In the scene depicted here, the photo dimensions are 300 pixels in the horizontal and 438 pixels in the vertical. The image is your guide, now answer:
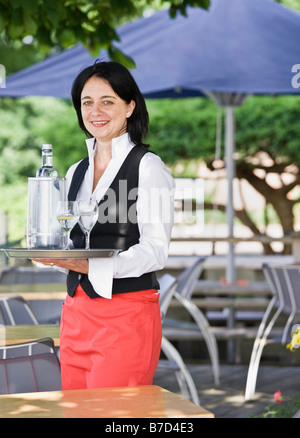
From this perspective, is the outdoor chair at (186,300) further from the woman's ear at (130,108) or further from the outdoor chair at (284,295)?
the woman's ear at (130,108)

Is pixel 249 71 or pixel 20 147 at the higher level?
pixel 20 147

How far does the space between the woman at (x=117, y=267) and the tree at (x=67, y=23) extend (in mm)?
2441

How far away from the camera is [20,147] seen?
18.9 metres

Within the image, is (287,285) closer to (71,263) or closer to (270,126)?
(71,263)

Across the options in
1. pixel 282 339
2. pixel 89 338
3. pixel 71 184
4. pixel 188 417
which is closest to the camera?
pixel 188 417

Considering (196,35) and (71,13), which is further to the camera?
(196,35)

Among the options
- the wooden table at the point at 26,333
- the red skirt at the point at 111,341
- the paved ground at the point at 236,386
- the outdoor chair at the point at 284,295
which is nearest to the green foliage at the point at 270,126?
the paved ground at the point at 236,386

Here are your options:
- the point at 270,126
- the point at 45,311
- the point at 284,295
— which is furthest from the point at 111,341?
the point at 270,126

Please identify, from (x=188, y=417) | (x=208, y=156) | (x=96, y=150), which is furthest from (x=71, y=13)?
(x=208, y=156)

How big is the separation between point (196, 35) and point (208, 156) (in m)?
5.90

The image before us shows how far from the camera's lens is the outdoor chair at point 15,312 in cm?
408

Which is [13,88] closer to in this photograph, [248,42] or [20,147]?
[248,42]

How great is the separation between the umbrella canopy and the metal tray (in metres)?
3.63

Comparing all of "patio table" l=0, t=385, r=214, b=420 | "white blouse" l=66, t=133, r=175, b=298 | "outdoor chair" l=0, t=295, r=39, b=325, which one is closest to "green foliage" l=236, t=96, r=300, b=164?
"outdoor chair" l=0, t=295, r=39, b=325
